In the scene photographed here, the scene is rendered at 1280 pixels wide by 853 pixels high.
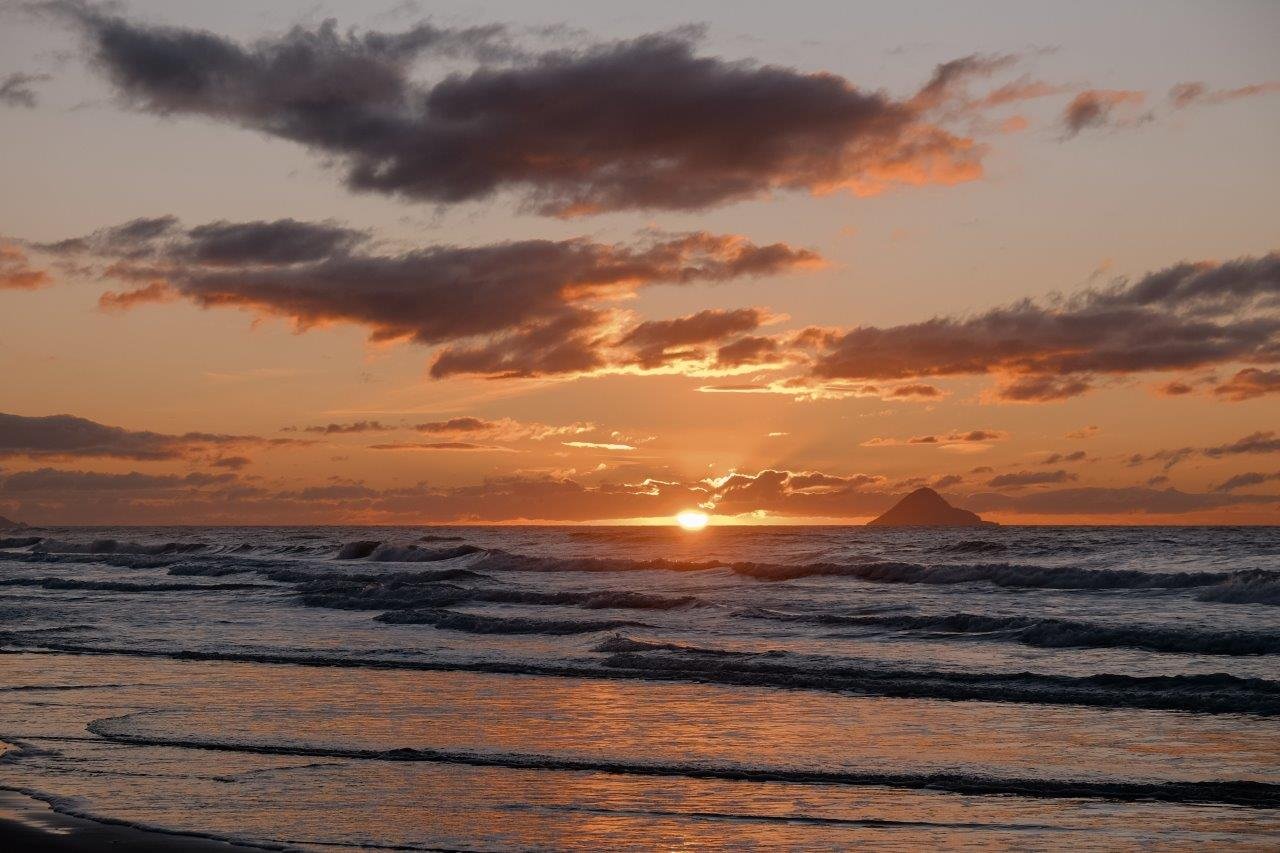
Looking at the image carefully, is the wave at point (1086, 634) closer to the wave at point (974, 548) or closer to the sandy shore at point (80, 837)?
the sandy shore at point (80, 837)

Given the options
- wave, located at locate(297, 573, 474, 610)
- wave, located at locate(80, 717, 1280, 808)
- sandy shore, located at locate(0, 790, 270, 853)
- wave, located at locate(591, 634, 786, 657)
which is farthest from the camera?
wave, located at locate(297, 573, 474, 610)

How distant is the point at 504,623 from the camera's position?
34.9 meters

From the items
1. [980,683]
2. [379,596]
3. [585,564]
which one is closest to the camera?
[980,683]

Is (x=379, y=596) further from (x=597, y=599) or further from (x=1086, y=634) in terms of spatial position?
(x=1086, y=634)

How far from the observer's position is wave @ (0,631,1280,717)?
2061 centimetres

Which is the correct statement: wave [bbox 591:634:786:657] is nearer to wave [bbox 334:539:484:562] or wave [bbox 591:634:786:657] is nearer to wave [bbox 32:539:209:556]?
wave [bbox 334:539:484:562]

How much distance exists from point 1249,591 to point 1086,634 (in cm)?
1686

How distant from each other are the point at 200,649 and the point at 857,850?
21.3 m

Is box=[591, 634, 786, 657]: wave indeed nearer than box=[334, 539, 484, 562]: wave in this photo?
Yes

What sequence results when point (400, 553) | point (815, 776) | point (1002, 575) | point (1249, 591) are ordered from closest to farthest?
point (815, 776)
point (1249, 591)
point (1002, 575)
point (400, 553)

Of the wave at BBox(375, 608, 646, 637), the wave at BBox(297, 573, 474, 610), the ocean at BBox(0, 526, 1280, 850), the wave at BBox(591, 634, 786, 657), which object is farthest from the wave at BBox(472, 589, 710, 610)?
the wave at BBox(591, 634, 786, 657)

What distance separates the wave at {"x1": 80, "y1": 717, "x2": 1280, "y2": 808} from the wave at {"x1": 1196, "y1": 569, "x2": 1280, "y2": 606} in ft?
98.5

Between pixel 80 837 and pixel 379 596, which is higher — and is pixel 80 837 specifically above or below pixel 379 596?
above

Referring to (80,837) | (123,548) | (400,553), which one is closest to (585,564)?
(400,553)
